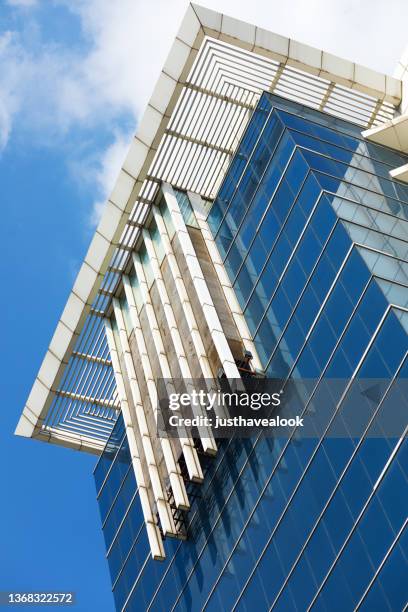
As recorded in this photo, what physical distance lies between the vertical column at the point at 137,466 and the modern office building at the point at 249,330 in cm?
9

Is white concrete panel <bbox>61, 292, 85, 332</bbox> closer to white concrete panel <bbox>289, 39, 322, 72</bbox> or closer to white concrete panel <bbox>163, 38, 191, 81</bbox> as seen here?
white concrete panel <bbox>163, 38, 191, 81</bbox>

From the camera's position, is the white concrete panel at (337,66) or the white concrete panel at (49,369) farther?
the white concrete panel at (49,369)

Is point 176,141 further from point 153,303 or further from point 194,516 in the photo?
point 194,516

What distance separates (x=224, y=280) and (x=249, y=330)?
135 inches

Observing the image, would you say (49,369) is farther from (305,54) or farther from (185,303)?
(305,54)

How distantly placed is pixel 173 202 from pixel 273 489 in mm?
16409

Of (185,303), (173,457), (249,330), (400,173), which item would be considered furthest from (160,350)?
(400,173)

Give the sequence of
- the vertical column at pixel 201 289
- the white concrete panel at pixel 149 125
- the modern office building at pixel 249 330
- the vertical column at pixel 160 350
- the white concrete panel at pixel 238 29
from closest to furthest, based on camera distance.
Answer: the modern office building at pixel 249 330 < the vertical column at pixel 201 289 < the vertical column at pixel 160 350 < the white concrete panel at pixel 238 29 < the white concrete panel at pixel 149 125

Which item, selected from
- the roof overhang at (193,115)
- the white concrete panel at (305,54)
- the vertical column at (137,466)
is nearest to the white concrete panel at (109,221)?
the roof overhang at (193,115)

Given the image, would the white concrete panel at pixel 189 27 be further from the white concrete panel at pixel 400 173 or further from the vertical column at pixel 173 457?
the vertical column at pixel 173 457

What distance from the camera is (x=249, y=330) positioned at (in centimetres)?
3975

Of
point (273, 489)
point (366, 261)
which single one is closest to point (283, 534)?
point (273, 489)

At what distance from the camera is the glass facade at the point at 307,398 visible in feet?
98.0

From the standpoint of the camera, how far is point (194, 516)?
39031 millimetres
